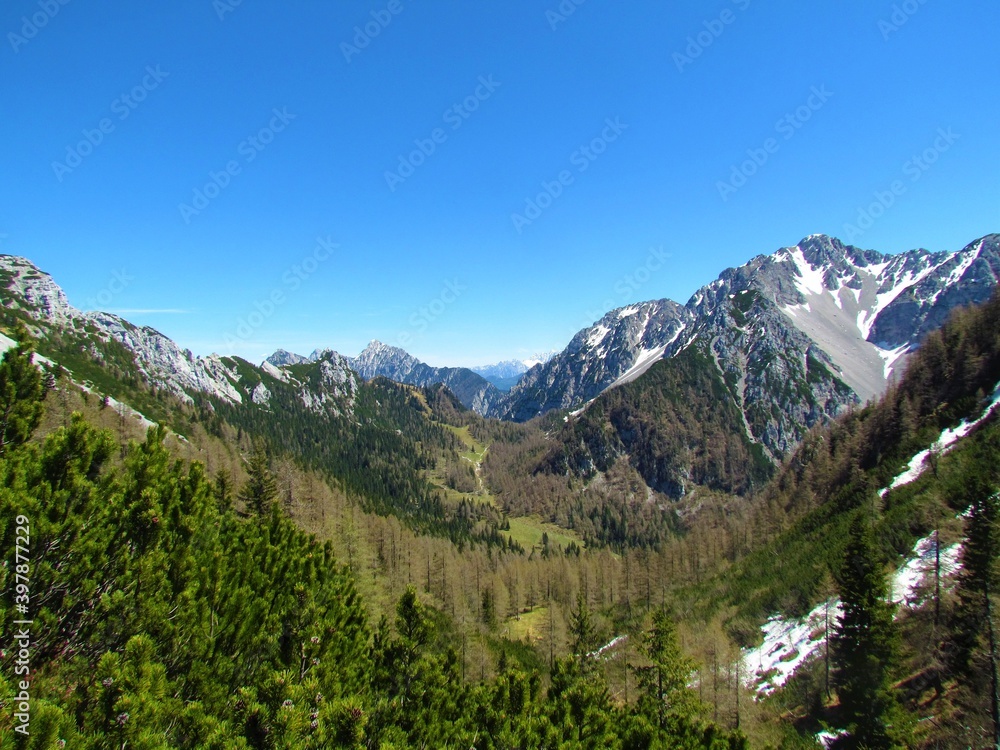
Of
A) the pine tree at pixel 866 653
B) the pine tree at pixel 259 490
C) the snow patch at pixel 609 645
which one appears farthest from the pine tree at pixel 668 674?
the pine tree at pixel 259 490

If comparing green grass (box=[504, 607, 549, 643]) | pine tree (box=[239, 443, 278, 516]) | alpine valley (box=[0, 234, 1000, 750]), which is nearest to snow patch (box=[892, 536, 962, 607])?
alpine valley (box=[0, 234, 1000, 750])

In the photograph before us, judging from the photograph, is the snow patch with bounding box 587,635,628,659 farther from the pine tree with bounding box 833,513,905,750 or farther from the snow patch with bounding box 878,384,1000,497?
the snow patch with bounding box 878,384,1000,497

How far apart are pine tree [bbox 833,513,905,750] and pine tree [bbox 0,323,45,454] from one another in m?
44.8

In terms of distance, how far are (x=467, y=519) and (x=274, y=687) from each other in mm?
200176

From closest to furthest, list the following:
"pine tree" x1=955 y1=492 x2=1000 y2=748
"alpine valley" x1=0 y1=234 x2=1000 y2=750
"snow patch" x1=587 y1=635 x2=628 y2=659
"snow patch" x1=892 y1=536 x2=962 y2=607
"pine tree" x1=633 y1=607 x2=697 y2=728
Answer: "alpine valley" x1=0 y1=234 x2=1000 y2=750 → "pine tree" x1=955 y1=492 x2=1000 y2=748 → "pine tree" x1=633 y1=607 x2=697 y2=728 → "snow patch" x1=892 y1=536 x2=962 y2=607 → "snow patch" x1=587 y1=635 x2=628 y2=659

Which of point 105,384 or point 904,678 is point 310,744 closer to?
point 904,678

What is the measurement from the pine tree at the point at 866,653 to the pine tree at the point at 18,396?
44837 mm

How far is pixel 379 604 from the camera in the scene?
50.1 metres

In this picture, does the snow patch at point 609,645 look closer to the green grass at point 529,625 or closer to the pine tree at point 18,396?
the green grass at point 529,625

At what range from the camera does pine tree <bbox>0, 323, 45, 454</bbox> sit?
393 inches

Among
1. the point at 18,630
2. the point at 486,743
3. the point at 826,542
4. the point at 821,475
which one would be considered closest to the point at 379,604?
the point at 486,743

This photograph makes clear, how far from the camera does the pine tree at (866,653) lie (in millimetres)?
30219

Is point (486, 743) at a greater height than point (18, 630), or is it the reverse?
point (18, 630)

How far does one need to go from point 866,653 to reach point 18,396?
54.3 m
